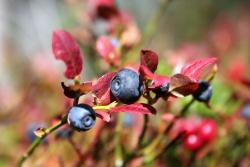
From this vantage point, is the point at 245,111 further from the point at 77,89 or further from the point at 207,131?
the point at 77,89

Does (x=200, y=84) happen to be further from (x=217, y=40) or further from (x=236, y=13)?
(x=236, y=13)

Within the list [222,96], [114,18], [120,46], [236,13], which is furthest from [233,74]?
[236,13]

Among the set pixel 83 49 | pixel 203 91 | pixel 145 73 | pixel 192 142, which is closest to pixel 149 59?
pixel 145 73

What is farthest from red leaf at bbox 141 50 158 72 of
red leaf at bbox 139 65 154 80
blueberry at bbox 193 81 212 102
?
blueberry at bbox 193 81 212 102

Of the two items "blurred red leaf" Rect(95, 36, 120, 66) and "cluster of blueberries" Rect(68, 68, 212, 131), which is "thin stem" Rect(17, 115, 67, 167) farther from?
"blurred red leaf" Rect(95, 36, 120, 66)

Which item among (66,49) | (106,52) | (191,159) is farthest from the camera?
(191,159)

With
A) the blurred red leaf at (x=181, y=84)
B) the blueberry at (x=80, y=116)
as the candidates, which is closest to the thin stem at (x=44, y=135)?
the blueberry at (x=80, y=116)

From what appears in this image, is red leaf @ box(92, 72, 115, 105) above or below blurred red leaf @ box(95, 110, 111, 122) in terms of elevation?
above
